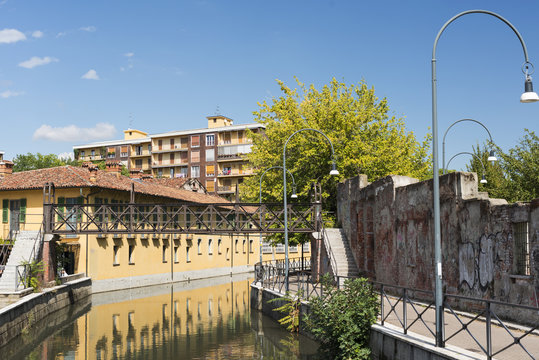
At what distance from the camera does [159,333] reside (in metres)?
22.4

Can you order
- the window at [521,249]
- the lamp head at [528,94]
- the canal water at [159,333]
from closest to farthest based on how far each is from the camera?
the lamp head at [528,94] < the window at [521,249] < the canal water at [159,333]

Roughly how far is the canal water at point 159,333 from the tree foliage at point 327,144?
316 inches

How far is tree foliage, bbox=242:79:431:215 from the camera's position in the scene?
112ft

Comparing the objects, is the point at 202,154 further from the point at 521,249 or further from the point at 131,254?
the point at 521,249

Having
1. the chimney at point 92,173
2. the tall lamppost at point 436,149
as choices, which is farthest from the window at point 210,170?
the tall lamppost at point 436,149

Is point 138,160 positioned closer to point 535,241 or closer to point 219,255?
point 219,255

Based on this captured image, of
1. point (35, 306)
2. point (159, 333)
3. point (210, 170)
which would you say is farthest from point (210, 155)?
point (159, 333)

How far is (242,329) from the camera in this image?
73.7ft

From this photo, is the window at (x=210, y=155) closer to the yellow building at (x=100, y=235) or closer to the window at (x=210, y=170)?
the window at (x=210, y=170)

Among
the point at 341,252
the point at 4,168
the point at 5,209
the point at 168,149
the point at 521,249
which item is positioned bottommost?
the point at 341,252

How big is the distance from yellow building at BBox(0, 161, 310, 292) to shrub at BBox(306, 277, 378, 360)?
19.6 metres

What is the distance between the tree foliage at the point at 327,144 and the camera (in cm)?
3419

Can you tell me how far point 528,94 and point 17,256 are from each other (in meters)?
24.2

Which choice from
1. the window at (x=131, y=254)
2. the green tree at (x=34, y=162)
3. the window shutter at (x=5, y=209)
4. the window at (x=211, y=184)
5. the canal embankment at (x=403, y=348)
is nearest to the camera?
the canal embankment at (x=403, y=348)
